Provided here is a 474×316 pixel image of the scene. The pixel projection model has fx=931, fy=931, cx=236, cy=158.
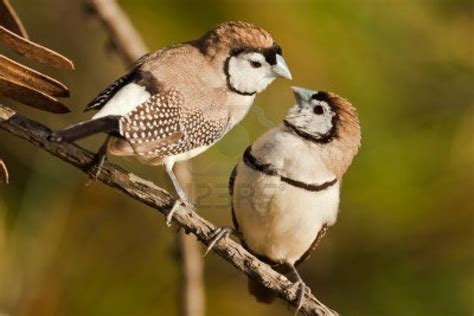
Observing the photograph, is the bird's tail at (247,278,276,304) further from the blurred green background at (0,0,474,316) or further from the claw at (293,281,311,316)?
the claw at (293,281,311,316)

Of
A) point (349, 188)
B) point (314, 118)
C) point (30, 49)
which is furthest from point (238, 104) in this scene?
point (30, 49)

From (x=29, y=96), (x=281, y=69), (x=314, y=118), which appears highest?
(x=314, y=118)

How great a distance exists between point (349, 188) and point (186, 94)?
0.85 metres

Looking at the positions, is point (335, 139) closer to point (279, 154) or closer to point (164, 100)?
point (279, 154)

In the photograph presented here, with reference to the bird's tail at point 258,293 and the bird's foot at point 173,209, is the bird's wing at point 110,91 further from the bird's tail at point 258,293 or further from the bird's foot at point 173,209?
the bird's tail at point 258,293

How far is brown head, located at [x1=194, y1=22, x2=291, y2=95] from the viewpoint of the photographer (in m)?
2.13

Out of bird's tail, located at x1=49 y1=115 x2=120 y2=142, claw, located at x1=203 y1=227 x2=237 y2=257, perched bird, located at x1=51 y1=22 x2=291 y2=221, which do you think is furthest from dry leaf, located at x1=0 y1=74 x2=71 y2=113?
claw, located at x1=203 y1=227 x2=237 y2=257

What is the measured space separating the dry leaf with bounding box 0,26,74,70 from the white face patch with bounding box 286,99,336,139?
1.16 meters

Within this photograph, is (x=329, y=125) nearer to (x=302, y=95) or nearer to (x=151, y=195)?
(x=302, y=95)

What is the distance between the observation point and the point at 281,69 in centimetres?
209

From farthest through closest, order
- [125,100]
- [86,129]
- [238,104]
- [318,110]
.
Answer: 1. [318,110]
2. [238,104]
3. [125,100]
4. [86,129]

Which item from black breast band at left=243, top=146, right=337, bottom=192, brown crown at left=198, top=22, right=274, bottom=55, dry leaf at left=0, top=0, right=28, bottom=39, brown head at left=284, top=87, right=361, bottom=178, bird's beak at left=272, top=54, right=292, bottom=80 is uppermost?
brown head at left=284, top=87, right=361, bottom=178

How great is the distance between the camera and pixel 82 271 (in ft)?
7.99

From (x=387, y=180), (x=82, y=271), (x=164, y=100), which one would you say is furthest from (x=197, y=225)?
(x=387, y=180)
